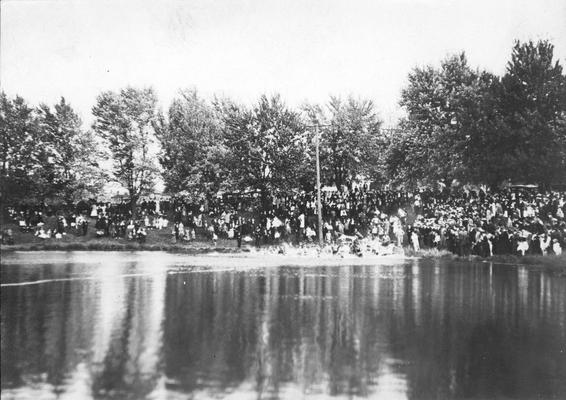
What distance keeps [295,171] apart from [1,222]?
24983 millimetres

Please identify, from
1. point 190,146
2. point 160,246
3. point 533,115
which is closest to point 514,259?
point 533,115

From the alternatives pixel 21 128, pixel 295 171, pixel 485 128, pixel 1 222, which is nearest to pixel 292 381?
pixel 1 222

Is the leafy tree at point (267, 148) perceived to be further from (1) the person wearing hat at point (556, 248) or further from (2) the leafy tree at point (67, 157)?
(1) the person wearing hat at point (556, 248)

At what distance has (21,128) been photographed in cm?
2592

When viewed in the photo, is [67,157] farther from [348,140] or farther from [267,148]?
[348,140]

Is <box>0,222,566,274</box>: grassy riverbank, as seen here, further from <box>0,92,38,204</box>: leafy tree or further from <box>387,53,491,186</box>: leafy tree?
<box>387,53,491,186</box>: leafy tree

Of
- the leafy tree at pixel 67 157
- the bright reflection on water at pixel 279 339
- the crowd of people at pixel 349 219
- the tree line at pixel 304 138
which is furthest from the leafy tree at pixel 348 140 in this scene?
the bright reflection on water at pixel 279 339

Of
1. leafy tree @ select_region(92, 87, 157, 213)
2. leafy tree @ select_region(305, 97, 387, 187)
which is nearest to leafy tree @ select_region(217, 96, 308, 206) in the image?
leafy tree @ select_region(305, 97, 387, 187)

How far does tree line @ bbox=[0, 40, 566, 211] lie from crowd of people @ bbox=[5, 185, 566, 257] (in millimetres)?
1371

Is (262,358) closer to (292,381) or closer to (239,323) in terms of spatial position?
(292,381)

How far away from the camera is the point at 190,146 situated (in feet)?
161

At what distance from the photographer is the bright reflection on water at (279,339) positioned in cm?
761

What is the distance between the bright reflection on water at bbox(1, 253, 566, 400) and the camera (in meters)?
7.61

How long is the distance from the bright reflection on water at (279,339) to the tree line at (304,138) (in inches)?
666
